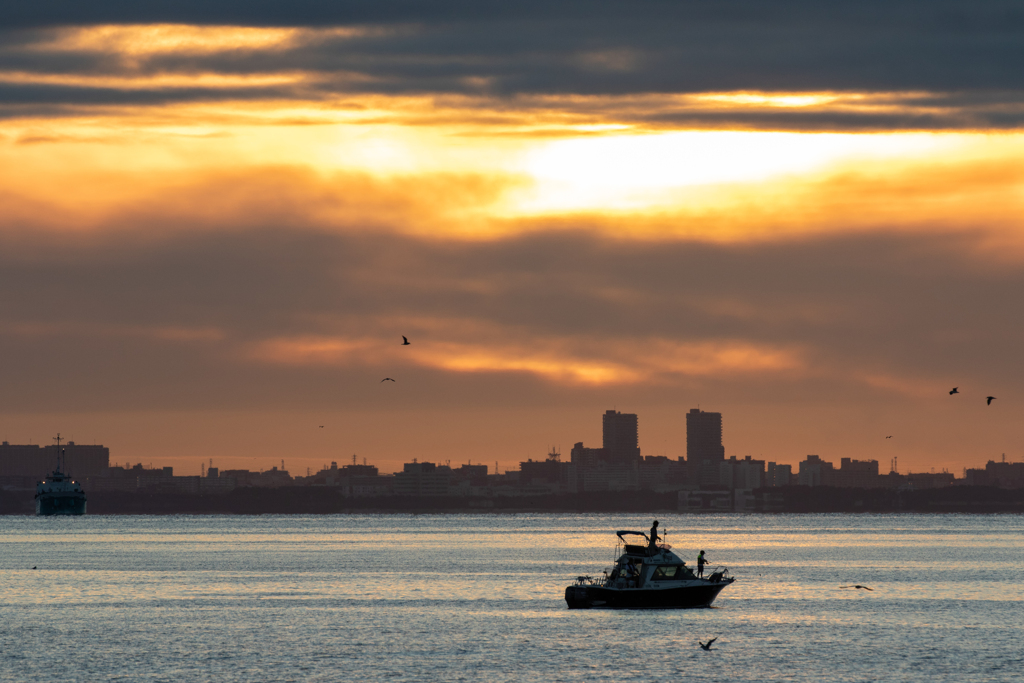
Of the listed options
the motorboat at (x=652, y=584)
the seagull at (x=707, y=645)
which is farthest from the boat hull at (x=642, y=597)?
the seagull at (x=707, y=645)

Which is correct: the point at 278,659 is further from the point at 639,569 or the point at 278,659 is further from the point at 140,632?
the point at 639,569

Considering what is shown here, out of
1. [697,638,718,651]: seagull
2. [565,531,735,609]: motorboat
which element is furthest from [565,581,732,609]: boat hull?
[697,638,718,651]: seagull

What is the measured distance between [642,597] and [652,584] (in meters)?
1.46

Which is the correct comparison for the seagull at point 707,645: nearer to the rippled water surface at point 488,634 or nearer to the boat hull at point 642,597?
the rippled water surface at point 488,634

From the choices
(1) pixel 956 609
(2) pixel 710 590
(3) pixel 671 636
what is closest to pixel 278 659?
(3) pixel 671 636

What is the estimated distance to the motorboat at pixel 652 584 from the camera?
120 meters

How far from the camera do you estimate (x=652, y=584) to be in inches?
4742

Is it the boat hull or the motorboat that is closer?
the motorboat

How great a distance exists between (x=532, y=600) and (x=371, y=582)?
126ft

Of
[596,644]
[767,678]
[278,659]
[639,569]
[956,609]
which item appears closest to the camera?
[767,678]

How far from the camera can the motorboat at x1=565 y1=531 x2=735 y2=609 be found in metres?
120

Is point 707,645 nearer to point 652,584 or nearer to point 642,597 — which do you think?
point 652,584

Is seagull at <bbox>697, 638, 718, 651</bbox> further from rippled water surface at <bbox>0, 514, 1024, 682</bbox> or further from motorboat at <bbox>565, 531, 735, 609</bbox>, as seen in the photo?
motorboat at <bbox>565, 531, 735, 609</bbox>

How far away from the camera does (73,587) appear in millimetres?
169500
